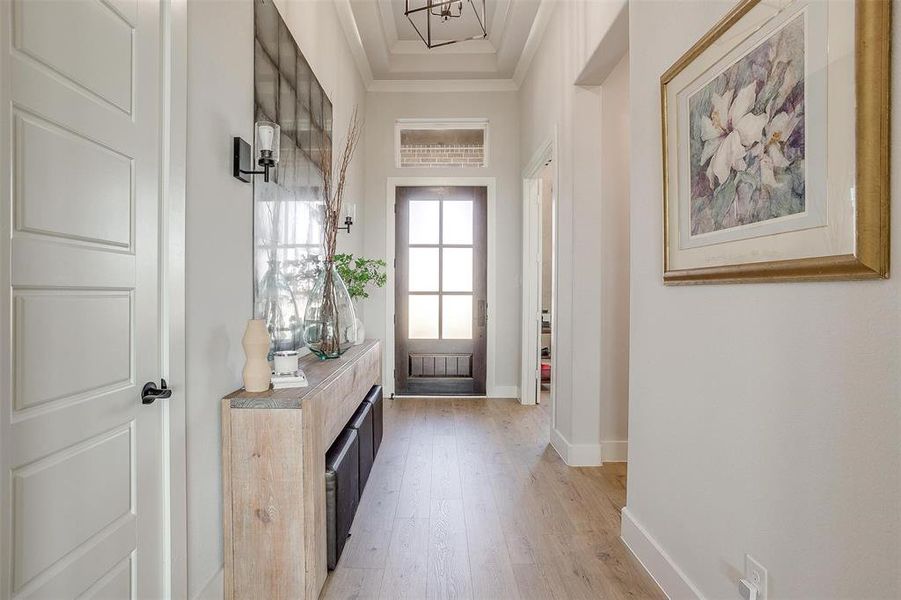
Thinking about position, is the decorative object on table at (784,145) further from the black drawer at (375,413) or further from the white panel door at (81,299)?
the black drawer at (375,413)

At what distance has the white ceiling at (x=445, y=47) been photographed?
137 inches

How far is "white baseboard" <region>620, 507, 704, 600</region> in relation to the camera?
1.55m

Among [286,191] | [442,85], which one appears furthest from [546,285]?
[286,191]

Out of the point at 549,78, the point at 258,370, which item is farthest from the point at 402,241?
the point at 258,370

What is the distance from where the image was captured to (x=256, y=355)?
5.31 ft

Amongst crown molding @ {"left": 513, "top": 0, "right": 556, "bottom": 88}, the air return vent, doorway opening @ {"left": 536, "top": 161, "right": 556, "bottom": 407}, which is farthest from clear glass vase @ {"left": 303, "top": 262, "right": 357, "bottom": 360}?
doorway opening @ {"left": 536, "top": 161, "right": 556, "bottom": 407}

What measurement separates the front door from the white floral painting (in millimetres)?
3168

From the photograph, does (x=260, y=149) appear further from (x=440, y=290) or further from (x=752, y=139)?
(x=440, y=290)

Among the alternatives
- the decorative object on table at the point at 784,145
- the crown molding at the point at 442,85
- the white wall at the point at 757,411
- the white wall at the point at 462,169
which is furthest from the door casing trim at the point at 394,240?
the decorative object on table at the point at 784,145

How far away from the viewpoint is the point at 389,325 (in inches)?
181

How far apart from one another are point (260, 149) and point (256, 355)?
0.76 m

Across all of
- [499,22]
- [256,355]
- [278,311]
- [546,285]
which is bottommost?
[256,355]

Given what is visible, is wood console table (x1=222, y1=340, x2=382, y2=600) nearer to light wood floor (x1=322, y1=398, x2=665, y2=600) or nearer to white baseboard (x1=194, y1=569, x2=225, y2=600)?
white baseboard (x1=194, y1=569, x2=225, y2=600)

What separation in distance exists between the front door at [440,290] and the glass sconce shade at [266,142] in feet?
9.52
